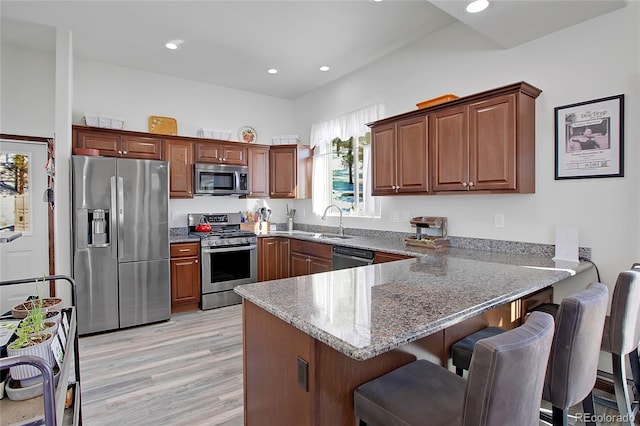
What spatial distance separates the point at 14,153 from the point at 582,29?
5.56m

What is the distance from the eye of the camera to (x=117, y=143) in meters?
4.03

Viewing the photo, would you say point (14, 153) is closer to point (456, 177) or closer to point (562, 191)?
point (456, 177)

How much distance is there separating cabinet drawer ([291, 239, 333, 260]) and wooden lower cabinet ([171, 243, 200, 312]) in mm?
1262

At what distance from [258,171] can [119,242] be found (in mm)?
2152

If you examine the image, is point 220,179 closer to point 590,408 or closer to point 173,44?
point 173,44

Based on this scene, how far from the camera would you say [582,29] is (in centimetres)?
249

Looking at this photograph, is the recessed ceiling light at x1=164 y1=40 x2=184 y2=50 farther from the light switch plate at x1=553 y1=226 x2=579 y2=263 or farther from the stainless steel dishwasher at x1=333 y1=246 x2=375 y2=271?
the light switch plate at x1=553 y1=226 x2=579 y2=263

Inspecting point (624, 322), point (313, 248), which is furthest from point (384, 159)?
point (624, 322)

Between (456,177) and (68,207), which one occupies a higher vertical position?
(456,177)

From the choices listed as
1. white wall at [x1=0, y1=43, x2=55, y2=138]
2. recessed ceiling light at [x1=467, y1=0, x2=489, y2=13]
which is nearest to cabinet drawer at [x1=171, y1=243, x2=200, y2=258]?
white wall at [x1=0, y1=43, x2=55, y2=138]

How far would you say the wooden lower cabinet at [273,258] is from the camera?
4789 millimetres

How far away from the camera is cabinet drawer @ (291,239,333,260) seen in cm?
398

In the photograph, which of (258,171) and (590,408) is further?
(258,171)

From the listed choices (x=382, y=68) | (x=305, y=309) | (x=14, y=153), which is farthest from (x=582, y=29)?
(x=14, y=153)
